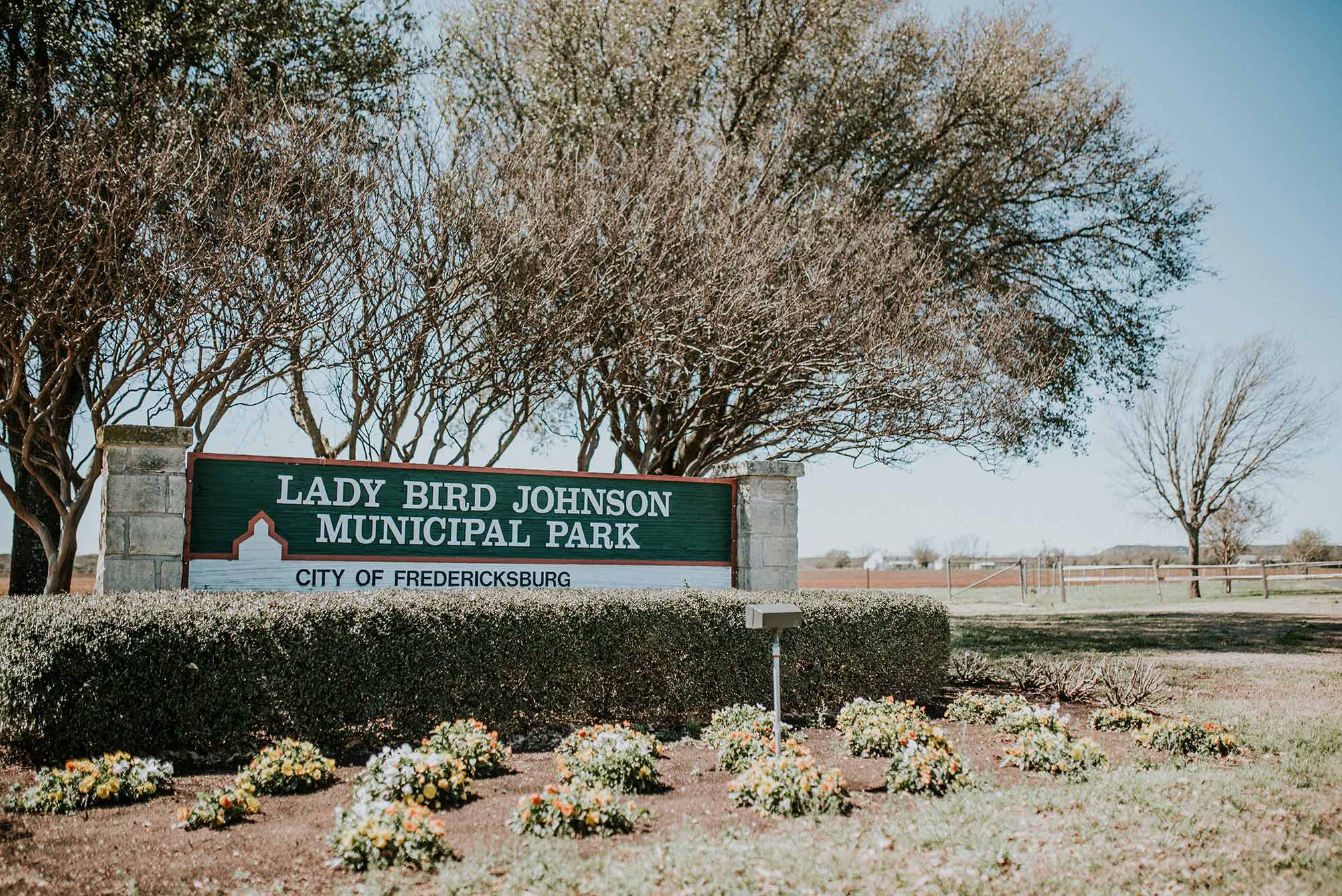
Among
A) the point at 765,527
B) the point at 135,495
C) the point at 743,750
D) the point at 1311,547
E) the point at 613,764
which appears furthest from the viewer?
the point at 1311,547

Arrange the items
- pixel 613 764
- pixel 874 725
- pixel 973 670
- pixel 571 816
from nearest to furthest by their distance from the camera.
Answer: pixel 571 816, pixel 613 764, pixel 874 725, pixel 973 670

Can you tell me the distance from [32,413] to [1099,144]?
17.6m

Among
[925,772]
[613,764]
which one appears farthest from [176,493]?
[925,772]

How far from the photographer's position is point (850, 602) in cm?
870

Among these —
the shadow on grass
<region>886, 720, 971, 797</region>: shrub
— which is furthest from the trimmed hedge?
the shadow on grass

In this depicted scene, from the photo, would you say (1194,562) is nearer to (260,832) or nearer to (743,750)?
(743,750)

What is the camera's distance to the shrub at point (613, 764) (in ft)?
19.8

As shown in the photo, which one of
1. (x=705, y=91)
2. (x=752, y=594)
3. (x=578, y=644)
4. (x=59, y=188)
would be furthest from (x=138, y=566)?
(x=705, y=91)

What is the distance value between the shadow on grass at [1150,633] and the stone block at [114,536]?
38.3ft

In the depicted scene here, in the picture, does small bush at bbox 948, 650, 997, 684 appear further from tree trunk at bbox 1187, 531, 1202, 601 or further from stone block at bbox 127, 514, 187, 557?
tree trunk at bbox 1187, 531, 1202, 601

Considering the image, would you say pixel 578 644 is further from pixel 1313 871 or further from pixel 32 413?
pixel 32 413

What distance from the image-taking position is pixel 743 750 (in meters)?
6.63

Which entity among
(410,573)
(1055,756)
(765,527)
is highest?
(765,527)

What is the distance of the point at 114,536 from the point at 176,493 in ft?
1.81
